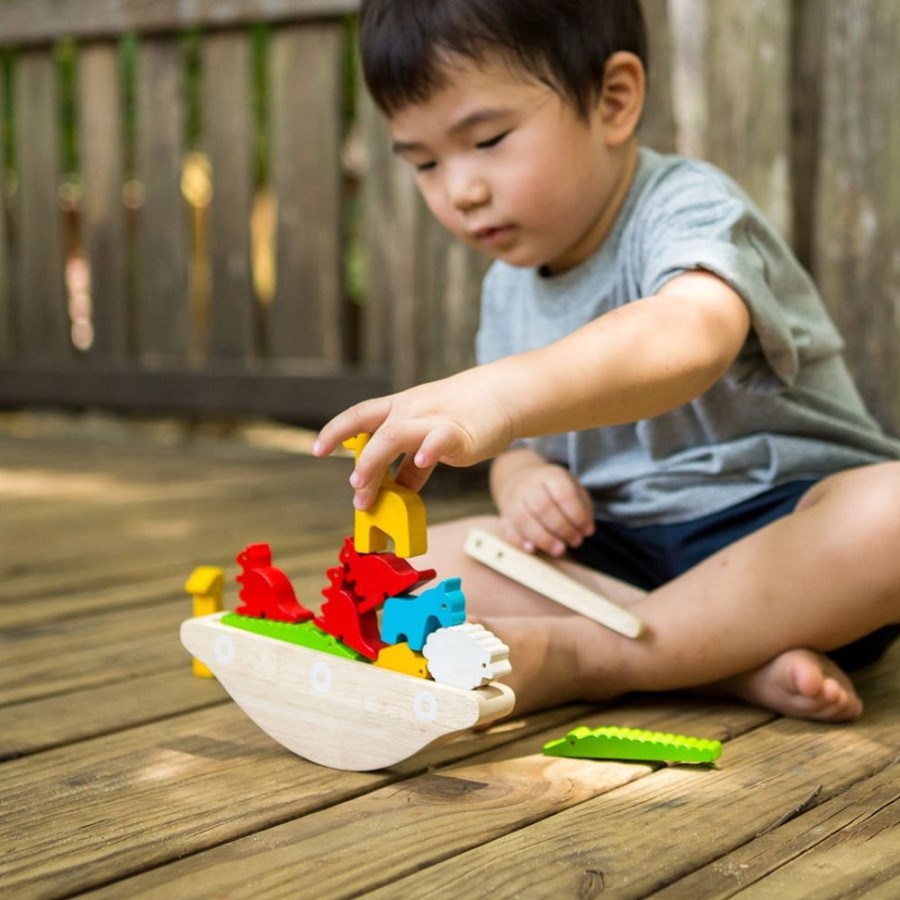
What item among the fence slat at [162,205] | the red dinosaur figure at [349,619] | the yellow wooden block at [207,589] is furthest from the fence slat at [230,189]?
the red dinosaur figure at [349,619]

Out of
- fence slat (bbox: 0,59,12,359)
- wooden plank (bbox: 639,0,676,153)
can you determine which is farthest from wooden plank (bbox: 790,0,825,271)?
fence slat (bbox: 0,59,12,359)

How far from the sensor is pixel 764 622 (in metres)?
1.21

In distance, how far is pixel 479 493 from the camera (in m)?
2.50

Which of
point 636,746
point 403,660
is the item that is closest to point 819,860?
point 636,746

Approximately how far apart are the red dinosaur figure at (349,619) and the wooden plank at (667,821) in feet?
0.62

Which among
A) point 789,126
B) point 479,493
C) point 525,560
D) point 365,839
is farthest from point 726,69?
point 365,839

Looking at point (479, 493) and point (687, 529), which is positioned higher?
point (687, 529)

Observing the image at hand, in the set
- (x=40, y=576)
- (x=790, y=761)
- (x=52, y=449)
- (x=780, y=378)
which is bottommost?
(x=52, y=449)

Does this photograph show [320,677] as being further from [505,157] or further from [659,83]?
[659,83]

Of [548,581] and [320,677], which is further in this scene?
[548,581]

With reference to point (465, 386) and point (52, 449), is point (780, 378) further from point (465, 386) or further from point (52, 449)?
point (52, 449)

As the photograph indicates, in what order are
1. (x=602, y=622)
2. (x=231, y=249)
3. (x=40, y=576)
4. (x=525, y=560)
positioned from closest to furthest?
(x=602, y=622)
(x=525, y=560)
(x=40, y=576)
(x=231, y=249)

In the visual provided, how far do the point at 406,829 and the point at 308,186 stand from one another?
2165 mm

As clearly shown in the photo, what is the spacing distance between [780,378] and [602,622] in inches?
12.1
